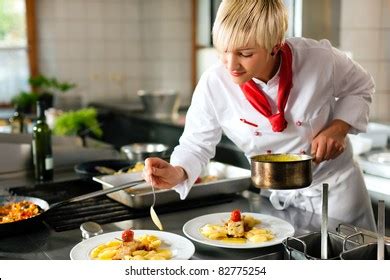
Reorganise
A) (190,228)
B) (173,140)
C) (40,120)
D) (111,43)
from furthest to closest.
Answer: (111,43) → (173,140) → (40,120) → (190,228)

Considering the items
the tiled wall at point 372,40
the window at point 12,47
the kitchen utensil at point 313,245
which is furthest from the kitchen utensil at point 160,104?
the kitchen utensil at point 313,245

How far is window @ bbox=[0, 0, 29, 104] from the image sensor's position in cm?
434

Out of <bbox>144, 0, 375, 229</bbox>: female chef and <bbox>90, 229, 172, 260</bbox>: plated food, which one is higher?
<bbox>144, 0, 375, 229</bbox>: female chef

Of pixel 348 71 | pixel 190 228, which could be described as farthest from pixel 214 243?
pixel 348 71

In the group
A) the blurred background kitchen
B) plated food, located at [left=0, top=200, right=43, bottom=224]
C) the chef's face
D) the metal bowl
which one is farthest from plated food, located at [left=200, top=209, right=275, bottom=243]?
the blurred background kitchen

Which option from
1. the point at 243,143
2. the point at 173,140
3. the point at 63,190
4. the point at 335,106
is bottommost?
the point at 173,140

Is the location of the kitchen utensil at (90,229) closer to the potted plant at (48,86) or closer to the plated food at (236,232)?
the plated food at (236,232)

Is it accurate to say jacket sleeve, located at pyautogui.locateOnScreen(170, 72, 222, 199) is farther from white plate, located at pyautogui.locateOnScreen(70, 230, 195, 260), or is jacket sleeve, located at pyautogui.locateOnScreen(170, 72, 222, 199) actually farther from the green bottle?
the green bottle

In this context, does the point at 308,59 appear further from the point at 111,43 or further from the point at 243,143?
the point at 111,43

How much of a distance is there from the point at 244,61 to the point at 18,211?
2.27ft

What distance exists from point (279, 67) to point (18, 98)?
2657 mm

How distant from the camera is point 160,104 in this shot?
3805 millimetres

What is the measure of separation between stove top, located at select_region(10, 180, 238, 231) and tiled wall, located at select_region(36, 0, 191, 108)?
2.70 meters

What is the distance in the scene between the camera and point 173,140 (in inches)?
138
